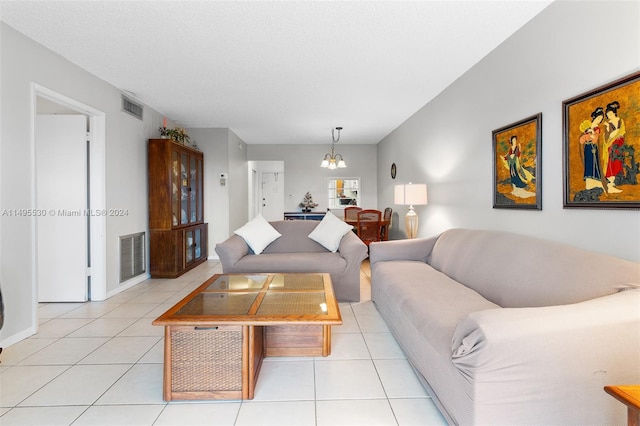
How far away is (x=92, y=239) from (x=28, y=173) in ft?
3.75

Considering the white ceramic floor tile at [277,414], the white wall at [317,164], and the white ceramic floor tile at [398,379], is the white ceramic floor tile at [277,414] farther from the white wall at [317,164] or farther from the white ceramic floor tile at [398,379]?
the white wall at [317,164]

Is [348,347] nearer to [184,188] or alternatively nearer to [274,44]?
[274,44]

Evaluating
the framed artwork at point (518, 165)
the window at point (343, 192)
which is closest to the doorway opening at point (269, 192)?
the window at point (343, 192)

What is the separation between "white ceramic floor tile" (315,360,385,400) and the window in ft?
18.5

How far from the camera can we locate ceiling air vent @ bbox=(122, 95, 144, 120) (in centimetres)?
398

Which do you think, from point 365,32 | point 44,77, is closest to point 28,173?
point 44,77

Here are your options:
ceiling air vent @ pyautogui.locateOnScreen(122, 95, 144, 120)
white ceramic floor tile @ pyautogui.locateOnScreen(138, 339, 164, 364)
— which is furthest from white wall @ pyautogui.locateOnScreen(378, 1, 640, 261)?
ceiling air vent @ pyautogui.locateOnScreen(122, 95, 144, 120)

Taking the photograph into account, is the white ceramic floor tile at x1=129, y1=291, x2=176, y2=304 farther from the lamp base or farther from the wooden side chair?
the lamp base

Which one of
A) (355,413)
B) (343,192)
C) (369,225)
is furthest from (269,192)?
(355,413)

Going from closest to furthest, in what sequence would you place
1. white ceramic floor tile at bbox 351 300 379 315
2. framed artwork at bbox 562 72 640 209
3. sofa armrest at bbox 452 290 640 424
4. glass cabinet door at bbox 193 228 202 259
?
1. sofa armrest at bbox 452 290 640 424
2. framed artwork at bbox 562 72 640 209
3. white ceramic floor tile at bbox 351 300 379 315
4. glass cabinet door at bbox 193 228 202 259

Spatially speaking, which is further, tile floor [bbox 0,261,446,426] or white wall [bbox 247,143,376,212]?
white wall [bbox 247,143,376,212]

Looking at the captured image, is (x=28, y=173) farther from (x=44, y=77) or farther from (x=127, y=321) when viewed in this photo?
(x=127, y=321)

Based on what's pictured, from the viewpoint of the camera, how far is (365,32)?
250cm

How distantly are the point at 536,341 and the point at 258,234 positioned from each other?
3.10m
